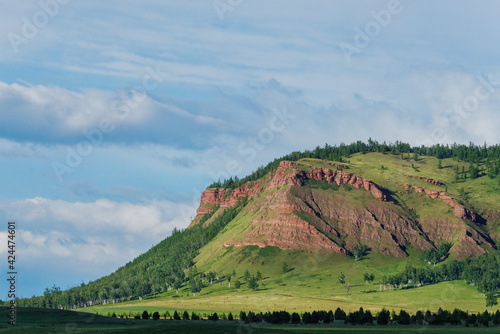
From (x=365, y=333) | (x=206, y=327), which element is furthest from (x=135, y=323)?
(x=365, y=333)

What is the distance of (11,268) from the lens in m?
110

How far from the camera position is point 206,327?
393 ft

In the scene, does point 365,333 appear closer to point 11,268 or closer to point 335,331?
point 335,331

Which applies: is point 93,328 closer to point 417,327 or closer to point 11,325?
point 11,325

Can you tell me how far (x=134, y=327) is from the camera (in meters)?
127

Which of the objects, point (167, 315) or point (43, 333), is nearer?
point (43, 333)

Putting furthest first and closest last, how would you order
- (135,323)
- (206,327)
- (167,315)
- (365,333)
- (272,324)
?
(167,315) < (272,324) < (135,323) < (365,333) < (206,327)

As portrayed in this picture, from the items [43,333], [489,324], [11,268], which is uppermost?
[11,268]

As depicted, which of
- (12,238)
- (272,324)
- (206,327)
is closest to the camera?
(12,238)

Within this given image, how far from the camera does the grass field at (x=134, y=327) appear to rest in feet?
387

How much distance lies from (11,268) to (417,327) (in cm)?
8985

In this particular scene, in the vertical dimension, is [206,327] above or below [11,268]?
below

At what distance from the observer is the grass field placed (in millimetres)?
117875

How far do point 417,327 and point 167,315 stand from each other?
244 ft
